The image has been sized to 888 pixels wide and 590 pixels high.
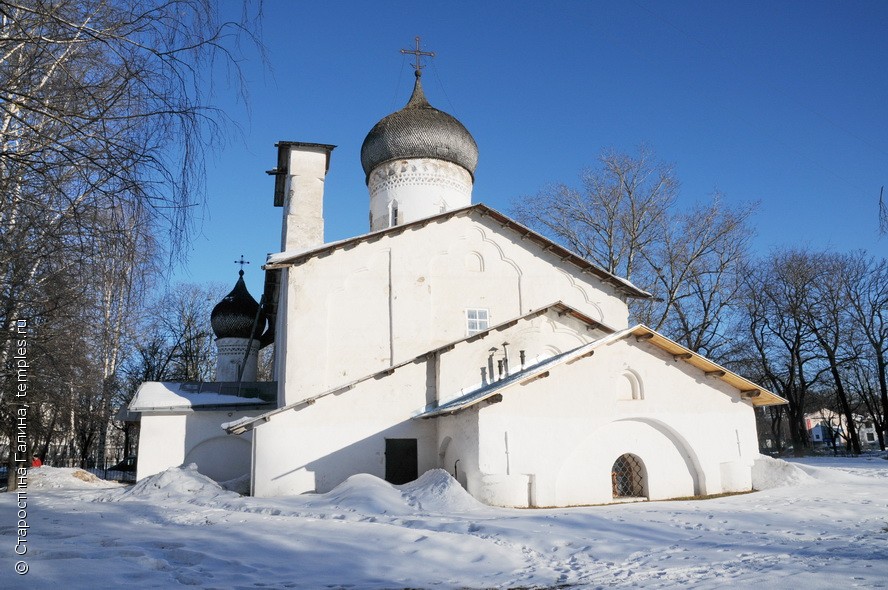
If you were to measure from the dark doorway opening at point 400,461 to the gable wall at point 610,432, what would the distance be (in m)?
2.88

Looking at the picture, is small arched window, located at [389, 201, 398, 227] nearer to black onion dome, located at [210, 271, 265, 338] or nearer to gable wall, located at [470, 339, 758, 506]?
black onion dome, located at [210, 271, 265, 338]

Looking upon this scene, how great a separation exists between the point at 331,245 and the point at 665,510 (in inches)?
349

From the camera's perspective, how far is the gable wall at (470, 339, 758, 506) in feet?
34.8

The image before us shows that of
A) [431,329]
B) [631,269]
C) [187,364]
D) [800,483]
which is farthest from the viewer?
[187,364]

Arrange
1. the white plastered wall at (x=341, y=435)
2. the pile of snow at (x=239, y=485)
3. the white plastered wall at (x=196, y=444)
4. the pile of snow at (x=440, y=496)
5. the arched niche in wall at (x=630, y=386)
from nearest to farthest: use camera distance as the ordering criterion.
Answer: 1. the pile of snow at (x=440, y=496)
2. the arched niche in wall at (x=630, y=386)
3. the white plastered wall at (x=341, y=435)
4. the pile of snow at (x=239, y=485)
5. the white plastered wall at (x=196, y=444)

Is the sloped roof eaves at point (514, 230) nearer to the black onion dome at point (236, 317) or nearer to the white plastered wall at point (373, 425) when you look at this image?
the white plastered wall at point (373, 425)

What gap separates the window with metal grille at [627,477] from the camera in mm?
11445

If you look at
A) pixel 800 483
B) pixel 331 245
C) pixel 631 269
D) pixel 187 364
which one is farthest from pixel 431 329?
pixel 187 364

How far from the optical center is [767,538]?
7.03m

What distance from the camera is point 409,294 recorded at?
586 inches

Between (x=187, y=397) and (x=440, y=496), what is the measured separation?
31.1 ft

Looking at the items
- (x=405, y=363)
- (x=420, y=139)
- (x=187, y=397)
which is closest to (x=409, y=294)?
(x=405, y=363)

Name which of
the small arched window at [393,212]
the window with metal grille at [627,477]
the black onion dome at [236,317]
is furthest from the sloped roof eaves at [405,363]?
the black onion dome at [236,317]

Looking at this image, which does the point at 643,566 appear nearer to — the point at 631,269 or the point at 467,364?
the point at 467,364
